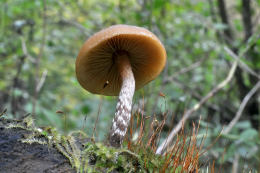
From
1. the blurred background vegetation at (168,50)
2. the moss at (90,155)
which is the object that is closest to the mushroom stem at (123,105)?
the moss at (90,155)

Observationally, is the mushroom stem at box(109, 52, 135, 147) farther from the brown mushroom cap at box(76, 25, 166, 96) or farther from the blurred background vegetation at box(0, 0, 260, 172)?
the blurred background vegetation at box(0, 0, 260, 172)

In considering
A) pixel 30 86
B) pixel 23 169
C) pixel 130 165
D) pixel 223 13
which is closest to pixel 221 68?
pixel 223 13

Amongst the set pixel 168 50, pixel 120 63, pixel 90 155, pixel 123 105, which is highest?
pixel 168 50

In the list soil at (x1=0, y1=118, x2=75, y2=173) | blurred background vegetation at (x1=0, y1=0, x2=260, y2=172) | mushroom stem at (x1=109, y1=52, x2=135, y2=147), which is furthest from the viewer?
blurred background vegetation at (x1=0, y1=0, x2=260, y2=172)

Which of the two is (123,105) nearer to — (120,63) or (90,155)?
(120,63)

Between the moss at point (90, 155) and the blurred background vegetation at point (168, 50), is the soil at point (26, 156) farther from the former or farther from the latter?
the blurred background vegetation at point (168, 50)

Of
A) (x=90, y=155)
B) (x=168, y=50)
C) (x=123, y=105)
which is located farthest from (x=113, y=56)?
(x=168, y=50)

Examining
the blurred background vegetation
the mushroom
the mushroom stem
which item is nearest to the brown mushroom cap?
the mushroom
